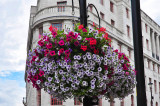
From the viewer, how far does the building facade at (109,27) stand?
29669 millimetres

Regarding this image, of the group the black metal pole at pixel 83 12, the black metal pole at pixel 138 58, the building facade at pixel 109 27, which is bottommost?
the black metal pole at pixel 138 58

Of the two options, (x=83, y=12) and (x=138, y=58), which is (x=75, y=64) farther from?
(x=83, y=12)

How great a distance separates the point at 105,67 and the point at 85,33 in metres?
0.88

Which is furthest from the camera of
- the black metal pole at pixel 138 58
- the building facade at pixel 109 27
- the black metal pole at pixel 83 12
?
the building facade at pixel 109 27

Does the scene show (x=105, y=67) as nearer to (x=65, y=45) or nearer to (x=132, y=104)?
(x=65, y=45)

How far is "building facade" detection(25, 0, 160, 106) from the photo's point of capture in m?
29.7

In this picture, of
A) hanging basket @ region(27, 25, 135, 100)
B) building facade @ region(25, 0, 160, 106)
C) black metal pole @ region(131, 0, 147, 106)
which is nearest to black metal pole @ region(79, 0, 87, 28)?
hanging basket @ region(27, 25, 135, 100)

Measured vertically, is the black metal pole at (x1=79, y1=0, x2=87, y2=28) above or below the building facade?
below

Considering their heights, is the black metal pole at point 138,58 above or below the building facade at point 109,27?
below

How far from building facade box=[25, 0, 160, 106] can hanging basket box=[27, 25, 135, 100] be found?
1115cm

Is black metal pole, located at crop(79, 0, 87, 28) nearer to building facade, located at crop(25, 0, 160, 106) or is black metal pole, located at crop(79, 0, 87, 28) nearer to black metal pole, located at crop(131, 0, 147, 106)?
black metal pole, located at crop(131, 0, 147, 106)

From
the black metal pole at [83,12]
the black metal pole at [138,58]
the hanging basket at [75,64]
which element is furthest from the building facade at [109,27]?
the black metal pole at [138,58]

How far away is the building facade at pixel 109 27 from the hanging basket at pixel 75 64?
1115 cm

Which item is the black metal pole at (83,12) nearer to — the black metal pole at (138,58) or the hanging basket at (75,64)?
the hanging basket at (75,64)
